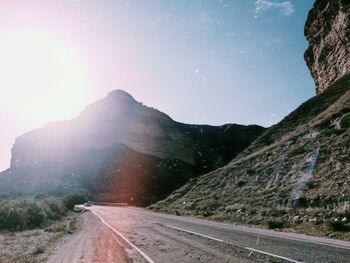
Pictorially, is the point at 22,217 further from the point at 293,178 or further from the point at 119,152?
the point at 119,152

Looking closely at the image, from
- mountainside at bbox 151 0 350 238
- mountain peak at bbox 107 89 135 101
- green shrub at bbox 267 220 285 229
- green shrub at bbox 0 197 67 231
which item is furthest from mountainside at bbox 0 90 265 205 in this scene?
green shrub at bbox 267 220 285 229

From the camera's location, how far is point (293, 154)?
36.2 meters

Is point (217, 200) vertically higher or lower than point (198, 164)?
lower

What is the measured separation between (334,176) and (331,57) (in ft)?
122

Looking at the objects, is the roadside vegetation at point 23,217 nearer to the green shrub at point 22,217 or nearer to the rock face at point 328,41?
the green shrub at point 22,217

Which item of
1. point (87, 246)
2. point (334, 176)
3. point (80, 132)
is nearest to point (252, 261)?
point (87, 246)

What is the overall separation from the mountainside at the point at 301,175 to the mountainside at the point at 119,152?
146 feet

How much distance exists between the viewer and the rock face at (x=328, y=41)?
54.7 meters

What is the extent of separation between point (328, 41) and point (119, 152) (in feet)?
241

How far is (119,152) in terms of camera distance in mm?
117000

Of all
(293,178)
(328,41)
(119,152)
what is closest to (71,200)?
(119,152)

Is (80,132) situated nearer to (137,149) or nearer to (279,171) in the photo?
(137,149)

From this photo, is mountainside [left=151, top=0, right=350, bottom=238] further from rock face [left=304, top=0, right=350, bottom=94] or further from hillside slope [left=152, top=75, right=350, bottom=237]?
rock face [left=304, top=0, right=350, bottom=94]

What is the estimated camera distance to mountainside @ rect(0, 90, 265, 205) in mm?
103875
